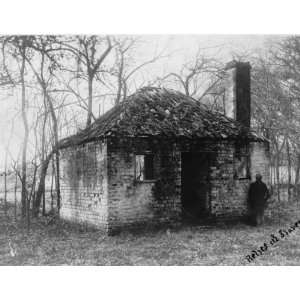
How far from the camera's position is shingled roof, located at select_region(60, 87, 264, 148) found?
537 inches

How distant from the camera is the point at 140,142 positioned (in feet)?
44.6

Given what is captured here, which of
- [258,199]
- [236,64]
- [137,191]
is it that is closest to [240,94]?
[236,64]

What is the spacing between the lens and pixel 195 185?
50.4 feet

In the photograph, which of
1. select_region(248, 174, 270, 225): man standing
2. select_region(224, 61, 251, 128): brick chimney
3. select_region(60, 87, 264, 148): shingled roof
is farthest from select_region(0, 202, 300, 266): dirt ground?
select_region(224, 61, 251, 128): brick chimney

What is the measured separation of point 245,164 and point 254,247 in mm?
4557

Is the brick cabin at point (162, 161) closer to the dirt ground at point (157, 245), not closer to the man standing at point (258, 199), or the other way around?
the man standing at point (258, 199)

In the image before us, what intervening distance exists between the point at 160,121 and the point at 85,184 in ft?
10.7

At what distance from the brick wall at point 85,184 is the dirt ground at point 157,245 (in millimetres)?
606

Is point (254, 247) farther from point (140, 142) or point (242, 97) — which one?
point (242, 97)

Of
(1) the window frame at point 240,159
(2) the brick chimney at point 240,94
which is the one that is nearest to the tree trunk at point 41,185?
(1) the window frame at point 240,159

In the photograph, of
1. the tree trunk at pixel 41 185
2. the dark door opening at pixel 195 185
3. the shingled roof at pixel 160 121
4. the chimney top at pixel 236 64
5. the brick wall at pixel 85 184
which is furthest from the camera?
the chimney top at pixel 236 64

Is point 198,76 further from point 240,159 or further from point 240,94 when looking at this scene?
point 240,159

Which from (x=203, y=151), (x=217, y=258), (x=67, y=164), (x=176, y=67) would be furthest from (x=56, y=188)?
(x=217, y=258)

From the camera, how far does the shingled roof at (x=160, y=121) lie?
13652mm
